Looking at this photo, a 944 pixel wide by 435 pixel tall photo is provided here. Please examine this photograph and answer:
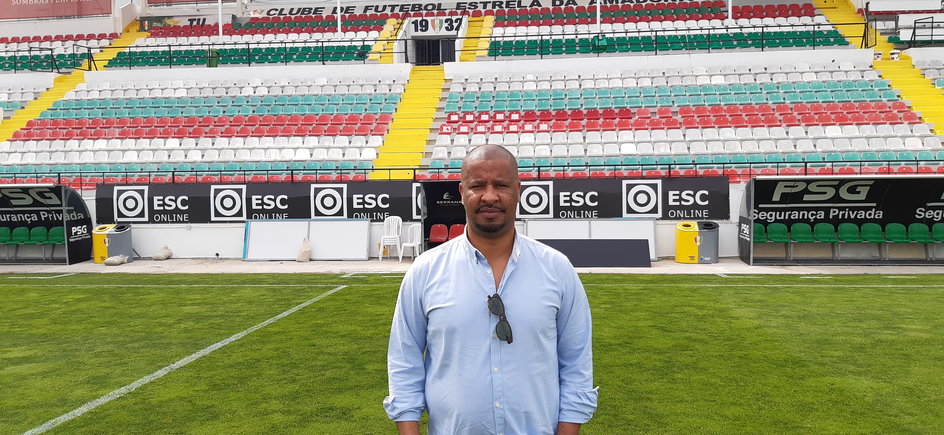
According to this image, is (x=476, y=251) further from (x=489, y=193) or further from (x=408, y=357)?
(x=408, y=357)

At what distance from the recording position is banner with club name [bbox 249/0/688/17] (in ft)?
→ 129

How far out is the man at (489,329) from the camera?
2.60m

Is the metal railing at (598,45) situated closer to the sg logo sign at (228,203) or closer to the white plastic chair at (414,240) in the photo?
the sg logo sign at (228,203)

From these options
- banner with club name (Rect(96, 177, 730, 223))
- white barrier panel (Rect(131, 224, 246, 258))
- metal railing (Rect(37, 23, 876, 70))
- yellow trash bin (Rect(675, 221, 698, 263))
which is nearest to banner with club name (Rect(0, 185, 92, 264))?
banner with club name (Rect(96, 177, 730, 223))

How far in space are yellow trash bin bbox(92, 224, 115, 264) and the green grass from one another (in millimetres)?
5223

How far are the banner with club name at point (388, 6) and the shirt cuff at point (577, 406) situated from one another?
37772 millimetres

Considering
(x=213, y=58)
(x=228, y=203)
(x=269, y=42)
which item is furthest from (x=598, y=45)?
(x=213, y=58)

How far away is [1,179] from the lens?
22.5 meters

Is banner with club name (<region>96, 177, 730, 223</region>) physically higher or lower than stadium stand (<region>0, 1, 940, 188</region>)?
lower

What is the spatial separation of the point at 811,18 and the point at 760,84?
10.1 m

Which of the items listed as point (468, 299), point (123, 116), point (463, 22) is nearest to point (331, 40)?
point (463, 22)

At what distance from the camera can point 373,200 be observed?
18297mm

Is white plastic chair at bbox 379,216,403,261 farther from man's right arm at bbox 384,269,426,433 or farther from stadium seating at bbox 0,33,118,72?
stadium seating at bbox 0,33,118,72

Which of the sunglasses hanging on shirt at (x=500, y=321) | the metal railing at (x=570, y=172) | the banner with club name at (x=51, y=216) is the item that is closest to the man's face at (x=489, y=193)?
the sunglasses hanging on shirt at (x=500, y=321)
